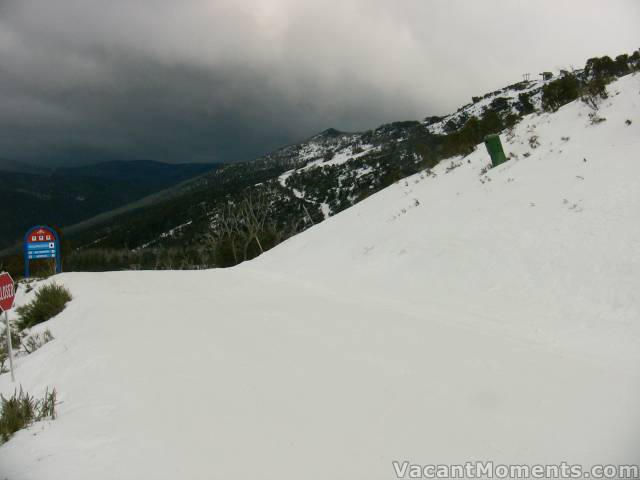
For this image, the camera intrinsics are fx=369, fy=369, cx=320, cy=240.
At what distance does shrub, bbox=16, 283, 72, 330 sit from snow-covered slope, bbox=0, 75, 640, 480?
0.40m

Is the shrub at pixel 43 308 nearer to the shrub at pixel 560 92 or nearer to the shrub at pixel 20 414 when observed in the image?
the shrub at pixel 20 414

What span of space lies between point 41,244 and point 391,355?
16.0m

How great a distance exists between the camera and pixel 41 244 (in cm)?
1489

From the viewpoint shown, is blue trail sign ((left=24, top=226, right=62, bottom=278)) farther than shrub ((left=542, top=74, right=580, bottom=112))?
No

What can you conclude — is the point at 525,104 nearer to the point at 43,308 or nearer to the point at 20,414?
the point at 43,308

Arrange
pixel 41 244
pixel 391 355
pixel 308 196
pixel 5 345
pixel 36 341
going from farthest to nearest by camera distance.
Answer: pixel 308 196 → pixel 41 244 → pixel 5 345 → pixel 36 341 → pixel 391 355

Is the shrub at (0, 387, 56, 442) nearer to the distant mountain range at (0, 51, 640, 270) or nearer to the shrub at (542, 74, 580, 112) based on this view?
the distant mountain range at (0, 51, 640, 270)

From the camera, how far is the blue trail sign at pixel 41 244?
14680 millimetres

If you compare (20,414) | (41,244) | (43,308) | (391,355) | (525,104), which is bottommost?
(391,355)

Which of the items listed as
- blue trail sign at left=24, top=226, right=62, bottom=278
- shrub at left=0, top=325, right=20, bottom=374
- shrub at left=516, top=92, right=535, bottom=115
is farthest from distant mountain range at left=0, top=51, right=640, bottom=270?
blue trail sign at left=24, top=226, right=62, bottom=278

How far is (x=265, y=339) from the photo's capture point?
16.6 ft

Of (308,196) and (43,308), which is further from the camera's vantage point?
(308,196)

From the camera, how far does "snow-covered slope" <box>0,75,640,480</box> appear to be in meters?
2.78

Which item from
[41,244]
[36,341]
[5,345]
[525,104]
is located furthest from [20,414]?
[525,104]
